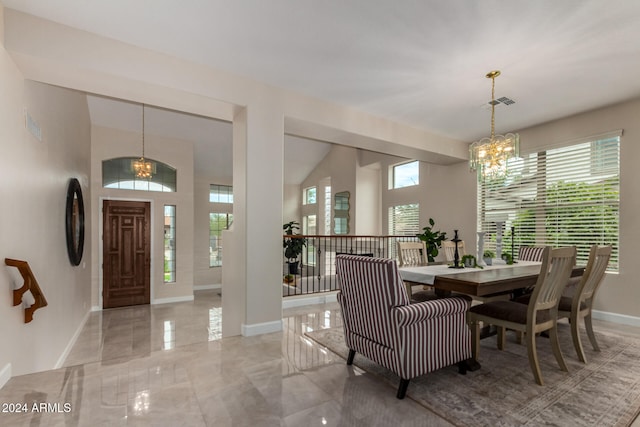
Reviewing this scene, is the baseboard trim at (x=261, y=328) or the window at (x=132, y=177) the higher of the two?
the window at (x=132, y=177)

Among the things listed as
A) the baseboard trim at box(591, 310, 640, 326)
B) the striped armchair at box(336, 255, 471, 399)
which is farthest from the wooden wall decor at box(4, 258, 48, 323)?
the baseboard trim at box(591, 310, 640, 326)

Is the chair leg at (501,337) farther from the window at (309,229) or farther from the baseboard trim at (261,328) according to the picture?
the window at (309,229)

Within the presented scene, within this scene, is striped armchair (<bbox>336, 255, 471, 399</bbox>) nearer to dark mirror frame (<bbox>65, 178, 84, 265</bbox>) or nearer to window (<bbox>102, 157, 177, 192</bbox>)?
dark mirror frame (<bbox>65, 178, 84, 265</bbox>)

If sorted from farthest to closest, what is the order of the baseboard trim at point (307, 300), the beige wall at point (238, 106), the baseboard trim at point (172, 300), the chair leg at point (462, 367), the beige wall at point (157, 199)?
the baseboard trim at point (172, 300)
the beige wall at point (157, 199)
the baseboard trim at point (307, 300)
the beige wall at point (238, 106)
the chair leg at point (462, 367)

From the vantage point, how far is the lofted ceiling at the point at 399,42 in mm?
2406

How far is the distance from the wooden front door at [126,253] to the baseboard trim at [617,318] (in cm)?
802

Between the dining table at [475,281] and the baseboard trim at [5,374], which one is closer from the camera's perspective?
the baseboard trim at [5,374]

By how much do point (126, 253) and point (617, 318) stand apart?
844 centimetres

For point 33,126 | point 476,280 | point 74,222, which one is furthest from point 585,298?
point 74,222

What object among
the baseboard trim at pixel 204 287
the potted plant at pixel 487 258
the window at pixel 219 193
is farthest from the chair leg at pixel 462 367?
the window at pixel 219 193

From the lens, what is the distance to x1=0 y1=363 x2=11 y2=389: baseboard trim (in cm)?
223

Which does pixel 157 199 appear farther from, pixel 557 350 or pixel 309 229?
pixel 557 350

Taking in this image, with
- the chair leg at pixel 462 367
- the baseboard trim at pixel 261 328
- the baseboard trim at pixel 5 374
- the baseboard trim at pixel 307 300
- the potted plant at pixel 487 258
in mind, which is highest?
the potted plant at pixel 487 258

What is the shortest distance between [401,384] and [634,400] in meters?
1.62
